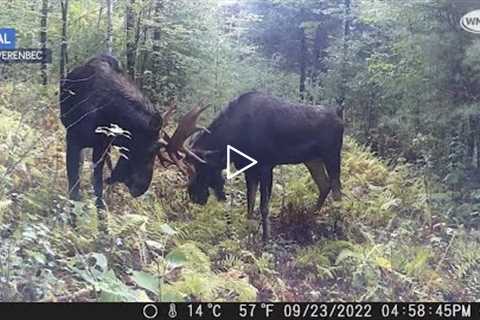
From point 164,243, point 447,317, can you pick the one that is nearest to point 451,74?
point 447,317

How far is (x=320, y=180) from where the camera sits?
2.13 meters

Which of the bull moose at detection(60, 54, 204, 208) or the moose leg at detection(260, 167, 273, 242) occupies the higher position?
the bull moose at detection(60, 54, 204, 208)

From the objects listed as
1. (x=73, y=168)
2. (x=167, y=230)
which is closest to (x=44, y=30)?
(x=73, y=168)

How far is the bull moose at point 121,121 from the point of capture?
83.5 inches

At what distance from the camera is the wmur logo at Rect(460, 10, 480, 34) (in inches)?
81.1

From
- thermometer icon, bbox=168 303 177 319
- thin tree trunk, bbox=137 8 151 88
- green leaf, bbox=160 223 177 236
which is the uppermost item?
thin tree trunk, bbox=137 8 151 88

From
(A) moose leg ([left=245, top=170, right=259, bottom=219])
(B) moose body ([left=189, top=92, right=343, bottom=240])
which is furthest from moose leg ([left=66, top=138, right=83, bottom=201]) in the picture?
(A) moose leg ([left=245, top=170, right=259, bottom=219])

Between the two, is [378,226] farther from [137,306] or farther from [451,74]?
[137,306]

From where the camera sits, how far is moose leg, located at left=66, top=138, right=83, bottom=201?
2102mm

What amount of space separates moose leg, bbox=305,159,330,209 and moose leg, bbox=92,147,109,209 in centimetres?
51

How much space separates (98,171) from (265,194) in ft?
1.36

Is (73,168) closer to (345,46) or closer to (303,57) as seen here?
(303,57)

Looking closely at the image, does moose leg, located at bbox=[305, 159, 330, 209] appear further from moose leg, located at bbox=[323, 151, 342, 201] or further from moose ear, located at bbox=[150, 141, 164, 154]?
moose ear, located at bbox=[150, 141, 164, 154]

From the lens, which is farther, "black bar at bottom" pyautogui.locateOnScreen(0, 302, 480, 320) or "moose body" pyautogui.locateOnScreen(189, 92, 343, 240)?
"moose body" pyautogui.locateOnScreen(189, 92, 343, 240)
